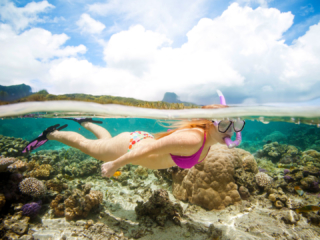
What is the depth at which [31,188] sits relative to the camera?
510 centimetres

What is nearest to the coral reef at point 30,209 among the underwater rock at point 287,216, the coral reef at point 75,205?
the coral reef at point 75,205

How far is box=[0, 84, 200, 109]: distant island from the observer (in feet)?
19.1

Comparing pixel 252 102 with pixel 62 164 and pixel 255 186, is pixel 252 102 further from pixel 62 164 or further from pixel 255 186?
pixel 62 164

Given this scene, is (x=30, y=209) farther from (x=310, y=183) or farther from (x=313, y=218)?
(x=310, y=183)

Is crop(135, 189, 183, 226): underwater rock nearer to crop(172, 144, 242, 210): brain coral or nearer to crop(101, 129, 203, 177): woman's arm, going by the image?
crop(172, 144, 242, 210): brain coral

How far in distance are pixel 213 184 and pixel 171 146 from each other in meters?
3.87

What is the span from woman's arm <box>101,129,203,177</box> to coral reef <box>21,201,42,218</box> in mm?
3535

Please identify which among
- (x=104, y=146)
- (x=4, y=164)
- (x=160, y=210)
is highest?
(x=104, y=146)

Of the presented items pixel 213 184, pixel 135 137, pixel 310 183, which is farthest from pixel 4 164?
pixel 310 183

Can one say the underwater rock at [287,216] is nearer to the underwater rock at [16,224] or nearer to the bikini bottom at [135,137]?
the bikini bottom at [135,137]

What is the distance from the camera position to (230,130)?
8.96 ft

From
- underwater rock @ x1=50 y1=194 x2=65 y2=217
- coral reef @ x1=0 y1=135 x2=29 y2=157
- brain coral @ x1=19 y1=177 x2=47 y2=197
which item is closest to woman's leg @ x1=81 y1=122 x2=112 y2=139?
underwater rock @ x1=50 y1=194 x2=65 y2=217

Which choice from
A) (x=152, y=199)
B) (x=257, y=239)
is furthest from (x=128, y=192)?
(x=257, y=239)

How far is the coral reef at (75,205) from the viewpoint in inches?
183
